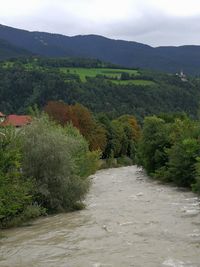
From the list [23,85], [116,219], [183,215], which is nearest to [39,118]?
[116,219]

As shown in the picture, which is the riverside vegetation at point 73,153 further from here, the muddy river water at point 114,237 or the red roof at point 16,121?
the muddy river water at point 114,237

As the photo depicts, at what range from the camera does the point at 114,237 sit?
75.8 ft

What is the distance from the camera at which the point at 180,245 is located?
20703mm

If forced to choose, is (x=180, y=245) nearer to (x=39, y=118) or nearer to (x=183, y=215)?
(x=183, y=215)

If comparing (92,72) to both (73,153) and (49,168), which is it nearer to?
(73,153)

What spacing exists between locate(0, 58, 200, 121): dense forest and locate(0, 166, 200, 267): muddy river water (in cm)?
10280

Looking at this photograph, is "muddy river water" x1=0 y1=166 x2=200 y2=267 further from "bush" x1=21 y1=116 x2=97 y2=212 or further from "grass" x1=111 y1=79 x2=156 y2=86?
"grass" x1=111 y1=79 x2=156 y2=86

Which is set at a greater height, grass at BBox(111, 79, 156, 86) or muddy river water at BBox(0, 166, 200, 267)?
muddy river water at BBox(0, 166, 200, 267)

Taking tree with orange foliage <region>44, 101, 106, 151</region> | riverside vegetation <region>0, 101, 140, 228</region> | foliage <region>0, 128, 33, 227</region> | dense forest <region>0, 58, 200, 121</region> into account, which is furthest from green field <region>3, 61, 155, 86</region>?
foliage <region>0, 128, 33, 227</region>

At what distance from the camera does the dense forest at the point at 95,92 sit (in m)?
144

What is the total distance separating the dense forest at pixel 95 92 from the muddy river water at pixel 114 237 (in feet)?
337

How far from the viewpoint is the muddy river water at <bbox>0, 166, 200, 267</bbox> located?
19014mm

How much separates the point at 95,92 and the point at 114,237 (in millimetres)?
127840

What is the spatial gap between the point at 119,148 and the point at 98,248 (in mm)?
68226
